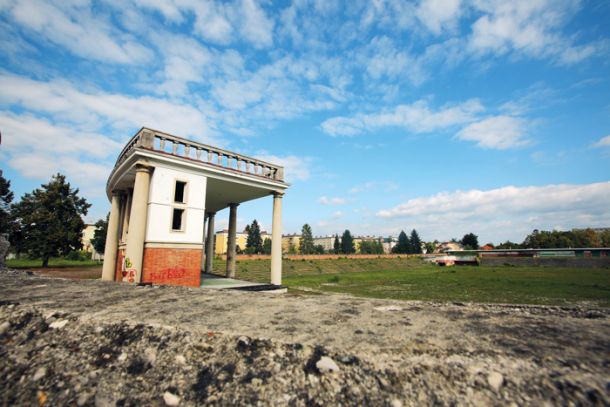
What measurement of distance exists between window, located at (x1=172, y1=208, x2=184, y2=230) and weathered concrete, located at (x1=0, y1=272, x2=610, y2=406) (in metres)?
9.95

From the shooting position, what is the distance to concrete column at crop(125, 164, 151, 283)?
1073cm

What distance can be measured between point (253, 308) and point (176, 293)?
1.75 m

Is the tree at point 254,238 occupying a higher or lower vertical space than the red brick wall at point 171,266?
higher

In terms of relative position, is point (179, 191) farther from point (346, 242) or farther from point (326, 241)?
point (326, 241)

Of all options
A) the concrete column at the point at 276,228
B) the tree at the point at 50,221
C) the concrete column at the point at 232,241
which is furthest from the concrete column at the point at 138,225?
the tree at the point at 50,221

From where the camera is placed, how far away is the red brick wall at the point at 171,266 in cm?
1129

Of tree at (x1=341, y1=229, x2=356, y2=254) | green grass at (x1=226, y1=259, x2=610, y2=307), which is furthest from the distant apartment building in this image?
green grass at (x1=226, y1=259, x2=610, y2=307)

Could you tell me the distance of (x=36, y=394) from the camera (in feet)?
6.15

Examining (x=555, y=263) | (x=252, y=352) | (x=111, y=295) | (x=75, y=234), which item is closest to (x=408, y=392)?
(x=252, y=352)

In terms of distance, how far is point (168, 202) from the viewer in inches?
479

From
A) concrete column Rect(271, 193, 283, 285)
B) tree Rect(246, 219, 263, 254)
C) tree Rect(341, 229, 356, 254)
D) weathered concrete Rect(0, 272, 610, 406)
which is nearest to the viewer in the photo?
weathered concrete Rect(0, 272, 610, 406)

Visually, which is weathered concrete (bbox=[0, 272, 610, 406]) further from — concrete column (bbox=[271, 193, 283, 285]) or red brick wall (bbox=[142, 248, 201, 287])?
concrete column (bbox=[271, 193, 283, 285])

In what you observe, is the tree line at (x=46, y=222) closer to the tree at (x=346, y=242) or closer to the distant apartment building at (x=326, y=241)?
the tree at (x=346, y=242)

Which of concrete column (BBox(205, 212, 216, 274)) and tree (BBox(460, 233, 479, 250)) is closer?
concrete column (BBox(205, 212, 216, 274))
